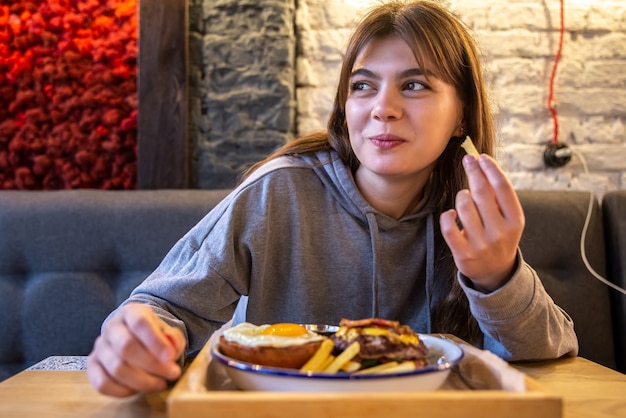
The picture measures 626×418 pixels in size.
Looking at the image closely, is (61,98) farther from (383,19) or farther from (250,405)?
(250,405)

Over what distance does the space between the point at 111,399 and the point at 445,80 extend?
825mm

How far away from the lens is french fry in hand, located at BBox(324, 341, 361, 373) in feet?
2.05

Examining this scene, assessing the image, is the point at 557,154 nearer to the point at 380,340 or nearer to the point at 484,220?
the point at 484,220

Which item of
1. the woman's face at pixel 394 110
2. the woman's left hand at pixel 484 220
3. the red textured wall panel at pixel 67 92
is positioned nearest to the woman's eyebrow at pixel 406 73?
the woman's face at pixel 394 110

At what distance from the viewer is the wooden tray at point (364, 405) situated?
1.65 ft

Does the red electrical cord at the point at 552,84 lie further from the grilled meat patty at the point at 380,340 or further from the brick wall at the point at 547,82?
the grilled meat patty at the point at 380,340

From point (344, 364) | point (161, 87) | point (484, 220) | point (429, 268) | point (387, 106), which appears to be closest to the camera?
point (344, 364)

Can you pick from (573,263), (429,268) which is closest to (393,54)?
(429,268)

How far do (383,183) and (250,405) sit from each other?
0.80 meters

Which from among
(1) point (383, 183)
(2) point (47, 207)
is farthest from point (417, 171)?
(2) point (47, 207)

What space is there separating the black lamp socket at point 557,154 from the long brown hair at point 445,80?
3.01 ft

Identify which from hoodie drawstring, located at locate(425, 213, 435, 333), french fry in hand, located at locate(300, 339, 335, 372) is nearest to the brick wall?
hoodie drawstring, located at locate(425, 213, 435, 333)

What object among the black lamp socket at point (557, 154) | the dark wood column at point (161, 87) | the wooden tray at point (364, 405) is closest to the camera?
the wooden tray at point (364, 405)

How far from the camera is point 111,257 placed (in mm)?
1646
